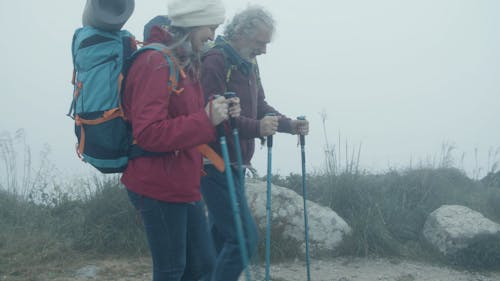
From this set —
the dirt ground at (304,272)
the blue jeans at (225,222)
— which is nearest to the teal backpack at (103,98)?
the blue jeans at (225,222)

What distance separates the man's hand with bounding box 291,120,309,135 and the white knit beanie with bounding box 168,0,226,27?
4.22 feet

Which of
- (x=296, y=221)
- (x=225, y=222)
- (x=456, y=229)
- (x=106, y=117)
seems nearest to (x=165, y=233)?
(x=106, y=117)

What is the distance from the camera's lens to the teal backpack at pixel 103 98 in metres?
2.35

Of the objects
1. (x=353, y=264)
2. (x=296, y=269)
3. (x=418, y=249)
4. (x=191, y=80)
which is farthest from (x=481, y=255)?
(x=191, y=80)

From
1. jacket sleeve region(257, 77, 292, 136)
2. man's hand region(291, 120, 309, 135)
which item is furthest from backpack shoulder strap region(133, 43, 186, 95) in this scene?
man's hand region(291, 120, 309, 135)

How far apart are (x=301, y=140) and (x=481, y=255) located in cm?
276

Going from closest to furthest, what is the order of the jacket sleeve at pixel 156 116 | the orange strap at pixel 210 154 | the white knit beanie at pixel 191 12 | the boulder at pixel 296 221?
the jacket sleeve at pixel 156 116 → the white knit beanie at pixel 191 12 → the orange strap at pixel 210 154 → the boulder at pixel 296 221

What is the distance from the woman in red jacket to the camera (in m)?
2.32

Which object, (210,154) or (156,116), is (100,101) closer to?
(156,116)

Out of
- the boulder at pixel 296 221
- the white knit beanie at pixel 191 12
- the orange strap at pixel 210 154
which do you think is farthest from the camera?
the boulder at pixel 296 221

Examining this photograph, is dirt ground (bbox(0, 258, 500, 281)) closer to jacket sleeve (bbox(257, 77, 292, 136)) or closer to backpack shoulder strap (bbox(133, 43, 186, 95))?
jacket sleeve (bbox(257, 77, 292, 136))

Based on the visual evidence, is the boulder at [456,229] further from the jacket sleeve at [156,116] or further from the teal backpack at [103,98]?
the teal backpack at [103,98]

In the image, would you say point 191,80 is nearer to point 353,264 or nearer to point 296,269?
point 296,269

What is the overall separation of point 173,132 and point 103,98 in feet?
1.18
